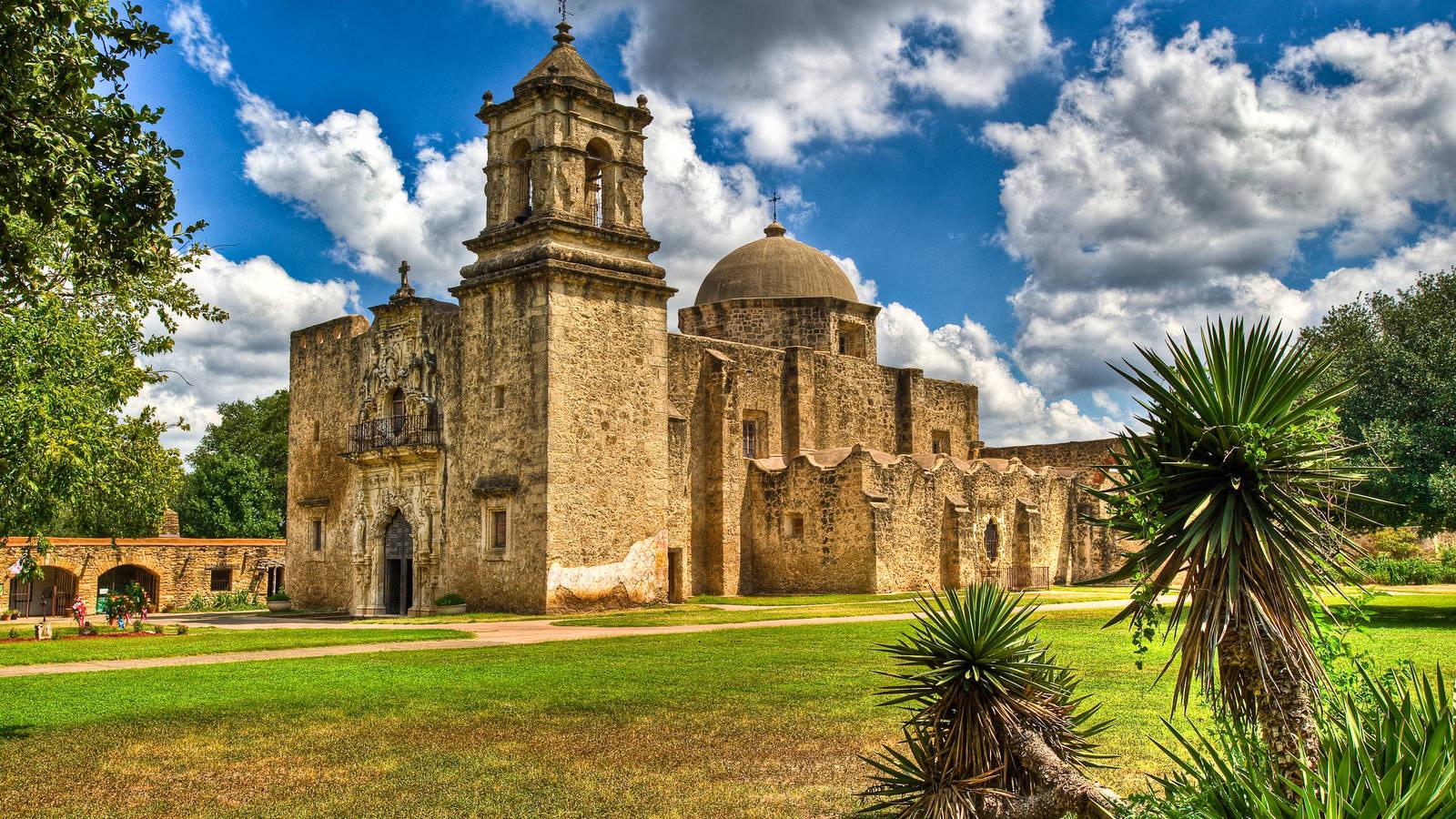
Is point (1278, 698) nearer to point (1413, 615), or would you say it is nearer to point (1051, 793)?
point (1051, 793)

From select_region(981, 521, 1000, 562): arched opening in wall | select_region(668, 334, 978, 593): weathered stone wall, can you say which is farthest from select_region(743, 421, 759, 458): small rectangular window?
select_region(981, 521, 1000, 562): arched opening in wall

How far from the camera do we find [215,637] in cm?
2203

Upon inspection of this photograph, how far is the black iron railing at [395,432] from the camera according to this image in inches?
1174

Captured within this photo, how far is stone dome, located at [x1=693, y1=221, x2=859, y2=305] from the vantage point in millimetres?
40562

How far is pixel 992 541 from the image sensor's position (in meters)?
37.1

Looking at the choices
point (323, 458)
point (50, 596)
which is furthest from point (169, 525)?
point (323, 458)

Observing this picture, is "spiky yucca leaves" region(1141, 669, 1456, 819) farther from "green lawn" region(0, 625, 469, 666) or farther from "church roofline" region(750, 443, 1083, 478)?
"church roofline" region(750, 443, 1083, 478)

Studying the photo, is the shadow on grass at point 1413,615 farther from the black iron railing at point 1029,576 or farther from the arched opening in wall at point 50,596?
the arched opening in wall at point 50,596

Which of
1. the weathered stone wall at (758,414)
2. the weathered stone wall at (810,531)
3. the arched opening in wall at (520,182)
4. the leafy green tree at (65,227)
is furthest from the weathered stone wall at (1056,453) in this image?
the leafy green tree at (65,227)

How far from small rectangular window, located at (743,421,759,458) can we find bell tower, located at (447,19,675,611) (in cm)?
683

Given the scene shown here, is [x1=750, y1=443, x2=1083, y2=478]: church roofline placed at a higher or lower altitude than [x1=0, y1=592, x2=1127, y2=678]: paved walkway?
higher

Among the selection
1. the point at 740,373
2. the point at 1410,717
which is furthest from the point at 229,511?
the point at 1410,717

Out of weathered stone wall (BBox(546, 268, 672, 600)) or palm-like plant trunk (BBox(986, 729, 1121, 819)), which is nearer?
palm-like plant trunk (BBox(986, 729, 1121, 819))

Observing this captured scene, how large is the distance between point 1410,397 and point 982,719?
1954cm
